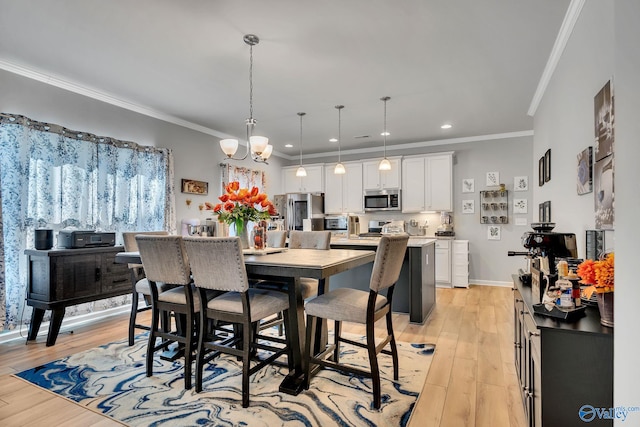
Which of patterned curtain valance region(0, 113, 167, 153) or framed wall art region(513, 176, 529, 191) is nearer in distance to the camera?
patterned curtain valance region(0, 113, 167, 153)

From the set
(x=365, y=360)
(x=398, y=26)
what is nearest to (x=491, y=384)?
(x=365, y=360)

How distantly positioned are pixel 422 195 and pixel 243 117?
3.46m

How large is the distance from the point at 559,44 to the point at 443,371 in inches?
110

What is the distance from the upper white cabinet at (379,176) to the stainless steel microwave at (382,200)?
0.10 metres

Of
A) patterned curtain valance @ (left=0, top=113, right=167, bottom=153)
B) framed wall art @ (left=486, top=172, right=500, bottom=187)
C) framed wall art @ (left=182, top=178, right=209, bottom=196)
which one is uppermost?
patterned curtain valance @ (left=0, top=113, right=167, bottom=153)

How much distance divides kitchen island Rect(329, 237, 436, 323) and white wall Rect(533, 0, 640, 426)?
1330 mm

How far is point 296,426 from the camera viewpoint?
6.03ft

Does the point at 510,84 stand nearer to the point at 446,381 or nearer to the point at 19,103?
the point at 446,381

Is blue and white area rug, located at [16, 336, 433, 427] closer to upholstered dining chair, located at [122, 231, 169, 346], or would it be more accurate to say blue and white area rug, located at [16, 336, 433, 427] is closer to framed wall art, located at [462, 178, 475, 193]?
upholstered dining chair, located at [122, 231, 169, 346]

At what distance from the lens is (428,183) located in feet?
20.4

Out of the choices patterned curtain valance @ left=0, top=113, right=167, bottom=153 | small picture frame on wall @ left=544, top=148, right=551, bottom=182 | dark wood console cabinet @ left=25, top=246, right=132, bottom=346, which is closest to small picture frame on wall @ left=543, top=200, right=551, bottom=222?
small picture frame on wall @ left=544, top=148, right=551, bottom=182

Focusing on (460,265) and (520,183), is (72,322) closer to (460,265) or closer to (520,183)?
(460,265)

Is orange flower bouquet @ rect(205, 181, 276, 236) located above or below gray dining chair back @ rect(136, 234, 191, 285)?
above

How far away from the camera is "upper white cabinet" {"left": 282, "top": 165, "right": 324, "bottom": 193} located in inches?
283
